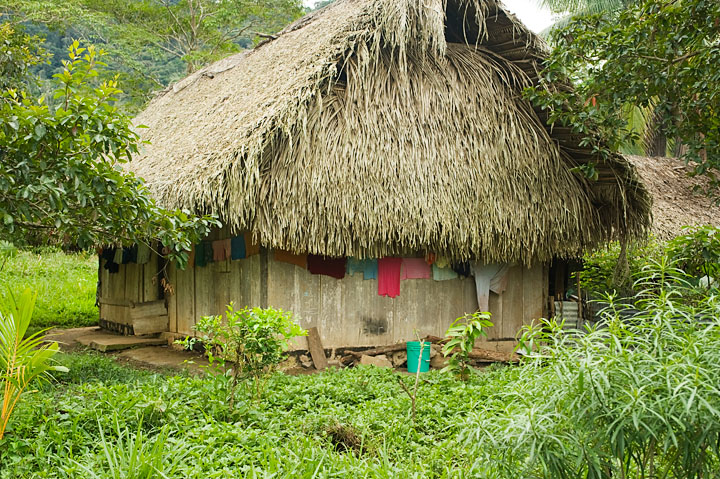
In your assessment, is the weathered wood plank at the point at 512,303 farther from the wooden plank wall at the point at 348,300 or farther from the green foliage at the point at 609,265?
the green foliage at the point at 609,265

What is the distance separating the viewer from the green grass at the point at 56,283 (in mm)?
12008

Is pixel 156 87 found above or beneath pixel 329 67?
above

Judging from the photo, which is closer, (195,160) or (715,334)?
(715,334)

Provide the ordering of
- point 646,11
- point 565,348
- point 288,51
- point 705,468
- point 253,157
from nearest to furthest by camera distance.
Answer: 1. point 705,468
2. point 565,348
3. point 646,11
4. point 253,157
5. point 288,51

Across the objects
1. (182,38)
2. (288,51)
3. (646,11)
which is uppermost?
(182,38)

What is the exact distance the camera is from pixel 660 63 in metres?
5.67

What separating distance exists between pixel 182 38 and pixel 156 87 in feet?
5.35

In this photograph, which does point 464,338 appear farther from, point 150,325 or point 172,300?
point 150,325

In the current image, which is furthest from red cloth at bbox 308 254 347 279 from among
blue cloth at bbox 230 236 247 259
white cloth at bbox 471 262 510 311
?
white cloth at bbox 471 262 510 311

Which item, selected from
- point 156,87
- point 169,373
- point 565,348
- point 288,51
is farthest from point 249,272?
point 156,87

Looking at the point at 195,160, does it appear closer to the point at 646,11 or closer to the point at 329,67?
the point at 329,67

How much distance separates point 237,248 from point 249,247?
27 centimetres

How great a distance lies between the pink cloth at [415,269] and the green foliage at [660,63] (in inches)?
102

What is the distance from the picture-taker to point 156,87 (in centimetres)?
1856
